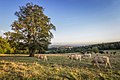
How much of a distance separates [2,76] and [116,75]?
30.3 ft

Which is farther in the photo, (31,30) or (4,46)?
(4,46)

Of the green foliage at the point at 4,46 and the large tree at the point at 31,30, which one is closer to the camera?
the large tree at the point at 31,30

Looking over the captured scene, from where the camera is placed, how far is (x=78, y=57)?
29.5m

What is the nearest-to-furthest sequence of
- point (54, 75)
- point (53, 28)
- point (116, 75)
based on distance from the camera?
point (54, 75), point (116, 75), point (53, 28)

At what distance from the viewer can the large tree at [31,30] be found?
41.7 m

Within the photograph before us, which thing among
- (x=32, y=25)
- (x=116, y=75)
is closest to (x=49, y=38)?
(x=32, y=25)

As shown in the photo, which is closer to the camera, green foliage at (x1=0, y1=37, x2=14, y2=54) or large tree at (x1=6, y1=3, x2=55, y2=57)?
large tree at (x1=6, y1=3, x2=55, y2=57)

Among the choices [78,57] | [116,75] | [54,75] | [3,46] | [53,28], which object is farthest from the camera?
[3,46]

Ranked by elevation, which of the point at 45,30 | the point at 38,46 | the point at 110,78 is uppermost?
the point at 45,30

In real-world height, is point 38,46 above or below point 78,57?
above

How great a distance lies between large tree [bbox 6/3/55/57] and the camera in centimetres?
4166

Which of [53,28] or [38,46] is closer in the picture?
[38,46]

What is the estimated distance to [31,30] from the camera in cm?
4200

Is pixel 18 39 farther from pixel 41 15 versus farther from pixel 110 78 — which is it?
pixel 110 78
